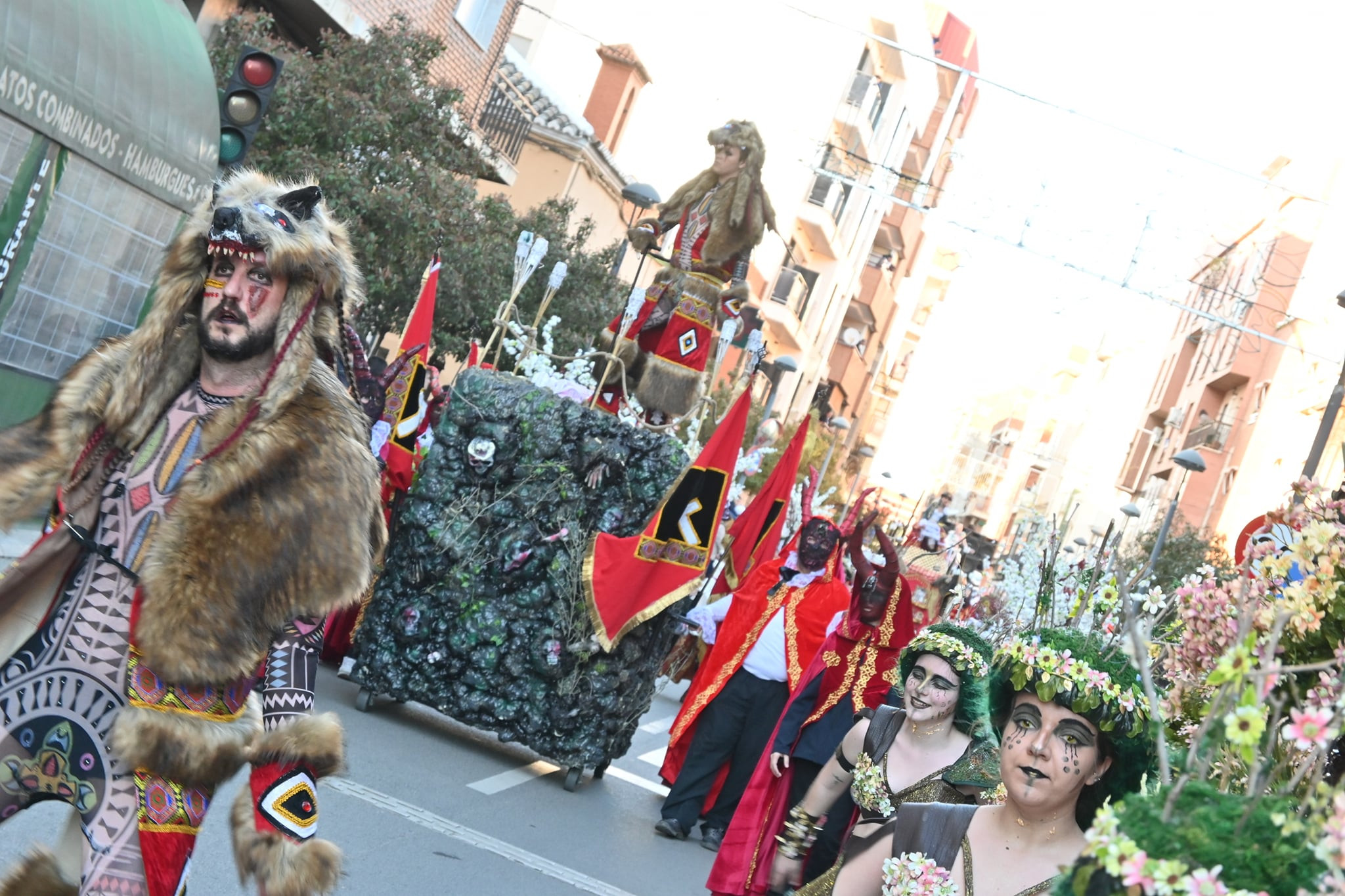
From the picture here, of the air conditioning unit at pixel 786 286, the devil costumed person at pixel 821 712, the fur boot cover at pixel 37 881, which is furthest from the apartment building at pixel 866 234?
the fur boot cover at pixel 37 881

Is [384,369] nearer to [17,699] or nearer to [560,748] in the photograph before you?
[560,748]

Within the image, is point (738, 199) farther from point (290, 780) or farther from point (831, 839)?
point (290, 780)

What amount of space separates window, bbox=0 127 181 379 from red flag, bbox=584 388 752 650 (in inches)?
205

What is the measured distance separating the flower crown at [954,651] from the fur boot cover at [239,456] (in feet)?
9.51

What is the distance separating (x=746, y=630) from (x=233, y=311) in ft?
20.6

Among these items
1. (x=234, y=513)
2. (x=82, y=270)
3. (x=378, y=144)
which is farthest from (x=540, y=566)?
(x=378, y=144)

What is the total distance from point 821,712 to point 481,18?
700 inches

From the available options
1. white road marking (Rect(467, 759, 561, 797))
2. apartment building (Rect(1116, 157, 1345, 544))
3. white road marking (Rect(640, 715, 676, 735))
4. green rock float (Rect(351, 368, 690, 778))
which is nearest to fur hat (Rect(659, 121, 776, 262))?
green rock float (Rect(351, 368, 690, 778))

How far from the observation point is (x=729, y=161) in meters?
10.3

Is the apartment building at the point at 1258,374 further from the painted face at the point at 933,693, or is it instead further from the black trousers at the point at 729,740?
the painted face at the point at 933,693

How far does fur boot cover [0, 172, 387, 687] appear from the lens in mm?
3344

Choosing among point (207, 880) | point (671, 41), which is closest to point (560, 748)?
point (207, 880)

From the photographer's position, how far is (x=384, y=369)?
9961mm

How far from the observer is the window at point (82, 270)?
12.2m
